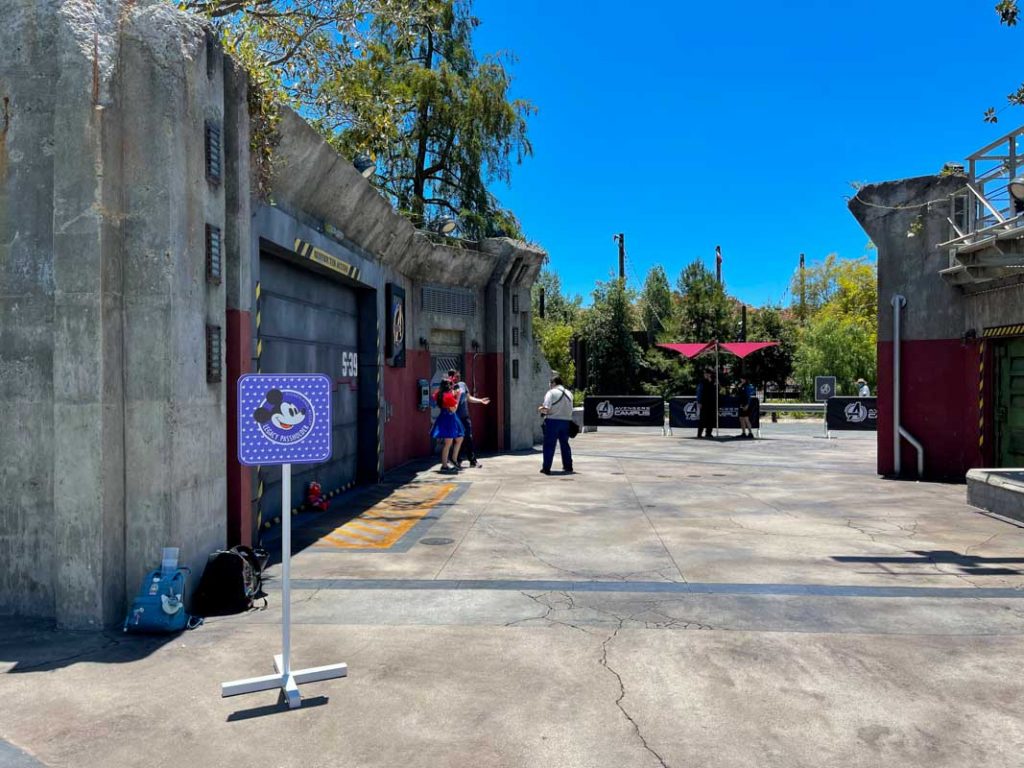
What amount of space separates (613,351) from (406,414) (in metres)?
29.4

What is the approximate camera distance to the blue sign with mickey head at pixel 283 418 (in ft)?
15.2

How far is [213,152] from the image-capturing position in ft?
20.9

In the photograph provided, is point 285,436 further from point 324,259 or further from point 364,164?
point 364,164

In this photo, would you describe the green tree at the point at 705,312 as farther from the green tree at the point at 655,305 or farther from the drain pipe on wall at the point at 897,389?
the drain pipe on wall at the point at 897,389

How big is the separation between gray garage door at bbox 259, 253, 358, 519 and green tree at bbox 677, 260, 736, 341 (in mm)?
35847

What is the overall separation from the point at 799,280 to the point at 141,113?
208ft

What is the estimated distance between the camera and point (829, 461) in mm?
17375

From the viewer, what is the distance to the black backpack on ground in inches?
237

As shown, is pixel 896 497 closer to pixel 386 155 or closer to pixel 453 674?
pixel 453 674

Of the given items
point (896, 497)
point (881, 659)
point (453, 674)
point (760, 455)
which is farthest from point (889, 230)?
point (453, 674)

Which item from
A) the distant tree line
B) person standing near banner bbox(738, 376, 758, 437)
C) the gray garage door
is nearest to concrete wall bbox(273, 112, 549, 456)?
the gray garage door

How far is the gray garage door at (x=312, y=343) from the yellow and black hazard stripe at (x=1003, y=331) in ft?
33.7

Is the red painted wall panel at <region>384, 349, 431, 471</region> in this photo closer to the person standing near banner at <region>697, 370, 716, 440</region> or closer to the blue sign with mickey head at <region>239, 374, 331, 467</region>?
the blue sign with mickey head at <region>239, 374, 331, 467</region>

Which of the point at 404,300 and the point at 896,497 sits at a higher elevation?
the point at 404,300
